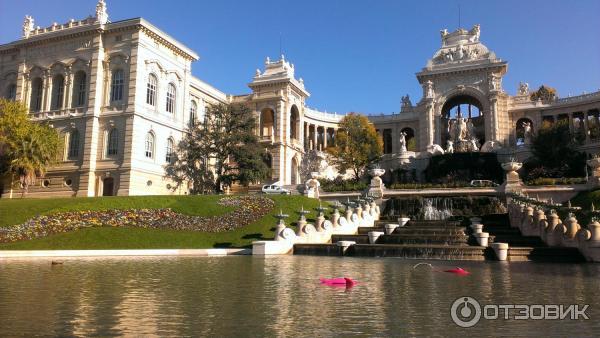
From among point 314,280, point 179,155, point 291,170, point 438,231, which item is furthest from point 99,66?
point 314,280

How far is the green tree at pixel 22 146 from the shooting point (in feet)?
145

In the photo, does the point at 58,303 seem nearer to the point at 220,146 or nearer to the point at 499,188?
the point at 499,188

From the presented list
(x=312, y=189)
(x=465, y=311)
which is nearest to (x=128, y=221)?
(x=312, y=189)

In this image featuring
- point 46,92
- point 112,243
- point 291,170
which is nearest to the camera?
point 112,243

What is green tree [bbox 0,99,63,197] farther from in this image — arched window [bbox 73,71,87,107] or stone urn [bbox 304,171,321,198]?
stone urn [bbox 304,171,321,198]

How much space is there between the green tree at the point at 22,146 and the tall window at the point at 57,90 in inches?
229

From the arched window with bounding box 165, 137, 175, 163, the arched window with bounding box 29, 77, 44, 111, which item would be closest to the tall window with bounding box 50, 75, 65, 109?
the arched window with bounding box 29, 77, 44, 111

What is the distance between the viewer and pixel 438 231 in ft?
95.3

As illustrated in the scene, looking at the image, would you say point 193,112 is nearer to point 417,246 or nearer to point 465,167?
point 465,167

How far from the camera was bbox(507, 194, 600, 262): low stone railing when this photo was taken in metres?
21.3

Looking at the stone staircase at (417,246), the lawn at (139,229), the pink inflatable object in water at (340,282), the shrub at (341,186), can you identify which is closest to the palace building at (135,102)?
the lawn at (139,229)

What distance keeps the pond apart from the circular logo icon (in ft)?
0.59

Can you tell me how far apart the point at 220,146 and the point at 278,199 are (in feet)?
59.2

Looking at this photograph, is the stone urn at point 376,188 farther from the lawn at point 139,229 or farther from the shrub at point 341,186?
the lawn at point 139,229
